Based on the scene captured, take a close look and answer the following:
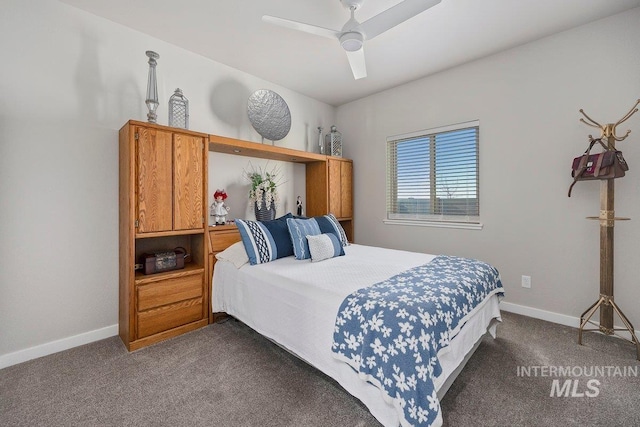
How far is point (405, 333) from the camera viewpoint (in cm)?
131

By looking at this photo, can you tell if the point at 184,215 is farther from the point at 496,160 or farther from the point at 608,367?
the point at 608,367

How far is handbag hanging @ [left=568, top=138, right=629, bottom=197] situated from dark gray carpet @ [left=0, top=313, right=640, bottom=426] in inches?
54.4

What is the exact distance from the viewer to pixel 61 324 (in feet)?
7.43

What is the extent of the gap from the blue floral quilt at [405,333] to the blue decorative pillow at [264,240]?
3.81 ft

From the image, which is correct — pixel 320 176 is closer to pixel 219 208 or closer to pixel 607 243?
pixel 219 208

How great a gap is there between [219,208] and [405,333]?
90.6 inches

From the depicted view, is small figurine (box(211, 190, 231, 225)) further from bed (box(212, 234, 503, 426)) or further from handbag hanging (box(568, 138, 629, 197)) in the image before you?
handbag hanging (box(568, 138, 629, 197))

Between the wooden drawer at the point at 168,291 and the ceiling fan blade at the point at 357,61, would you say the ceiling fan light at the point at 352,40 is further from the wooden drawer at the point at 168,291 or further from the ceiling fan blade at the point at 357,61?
the wooden drawer at the point at 168,291

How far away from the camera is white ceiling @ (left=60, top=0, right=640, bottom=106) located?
2.26 metres

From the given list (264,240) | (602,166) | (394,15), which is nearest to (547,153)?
(602,166)

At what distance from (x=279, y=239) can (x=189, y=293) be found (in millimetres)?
966

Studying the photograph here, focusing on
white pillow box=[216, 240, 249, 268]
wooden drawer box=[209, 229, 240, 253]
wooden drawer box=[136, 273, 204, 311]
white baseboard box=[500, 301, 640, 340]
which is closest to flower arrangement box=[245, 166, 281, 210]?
wooden drawer box=[209, 229, 240, 253]

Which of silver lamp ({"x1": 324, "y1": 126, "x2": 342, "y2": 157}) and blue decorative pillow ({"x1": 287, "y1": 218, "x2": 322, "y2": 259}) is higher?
silver lamp ({"x1": 324, "y1": 126, "x2": 342, "y2": 157})

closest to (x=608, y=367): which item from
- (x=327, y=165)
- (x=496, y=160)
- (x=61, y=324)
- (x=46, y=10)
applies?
(x=496, y=160)
